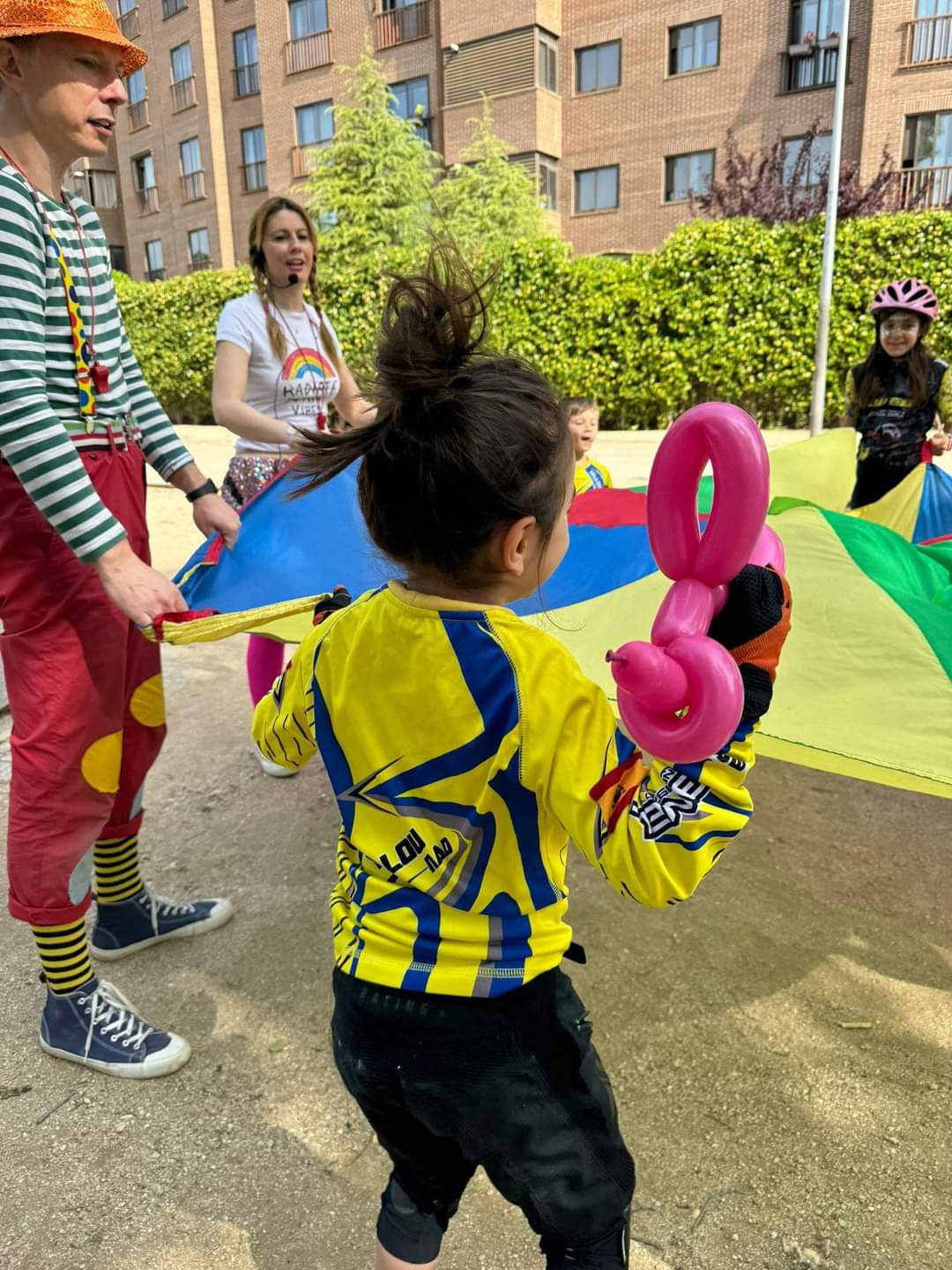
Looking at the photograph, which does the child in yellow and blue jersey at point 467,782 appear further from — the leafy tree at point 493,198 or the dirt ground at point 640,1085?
the leafy tree at point 493,198

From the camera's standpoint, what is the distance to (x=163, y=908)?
259 cm

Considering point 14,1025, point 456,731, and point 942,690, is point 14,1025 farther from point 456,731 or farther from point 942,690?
point 942,690

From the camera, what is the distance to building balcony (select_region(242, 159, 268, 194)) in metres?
27.4

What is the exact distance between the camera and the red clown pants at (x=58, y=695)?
1910mm

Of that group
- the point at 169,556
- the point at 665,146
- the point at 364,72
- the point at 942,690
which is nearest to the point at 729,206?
the point at 665,146

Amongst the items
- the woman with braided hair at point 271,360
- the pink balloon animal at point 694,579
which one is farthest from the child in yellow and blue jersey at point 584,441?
the pink balloon animal at point 694,579

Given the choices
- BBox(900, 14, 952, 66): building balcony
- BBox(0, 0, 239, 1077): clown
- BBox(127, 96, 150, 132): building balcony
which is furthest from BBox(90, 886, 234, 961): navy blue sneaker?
BBox(127, 96, 150, 132): building balcony

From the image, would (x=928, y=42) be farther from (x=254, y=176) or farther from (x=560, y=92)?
(x=254, y=176)

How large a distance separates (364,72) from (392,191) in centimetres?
352

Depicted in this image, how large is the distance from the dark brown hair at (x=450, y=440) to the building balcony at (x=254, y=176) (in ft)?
97.0

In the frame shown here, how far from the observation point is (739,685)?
884 mm

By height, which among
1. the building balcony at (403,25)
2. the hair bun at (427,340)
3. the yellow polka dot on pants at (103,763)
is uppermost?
the building balcony at (403,25)

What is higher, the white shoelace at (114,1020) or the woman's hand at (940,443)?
the woman's hand at (940,443)

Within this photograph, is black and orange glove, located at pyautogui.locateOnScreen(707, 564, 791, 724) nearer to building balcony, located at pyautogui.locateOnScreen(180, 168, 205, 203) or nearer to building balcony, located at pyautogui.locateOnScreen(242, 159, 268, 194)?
building balcony, located at pyautogui.locateOnScreen(242, 159, 268, 194)
